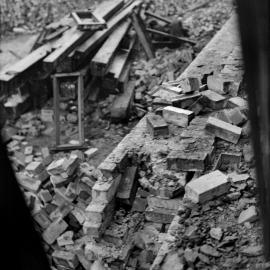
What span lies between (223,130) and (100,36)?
3718 millimetres

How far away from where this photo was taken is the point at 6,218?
176 cm

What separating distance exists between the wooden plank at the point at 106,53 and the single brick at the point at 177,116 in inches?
86.9

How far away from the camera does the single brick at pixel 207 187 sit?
3604 mm

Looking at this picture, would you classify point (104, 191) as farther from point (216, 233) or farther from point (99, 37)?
point (99, 37)

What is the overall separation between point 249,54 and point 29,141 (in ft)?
17.7

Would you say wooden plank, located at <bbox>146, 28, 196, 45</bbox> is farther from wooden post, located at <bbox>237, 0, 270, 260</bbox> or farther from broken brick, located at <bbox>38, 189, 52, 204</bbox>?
wooden post, located at <bbox>237, 0, 270, 260</bbox>

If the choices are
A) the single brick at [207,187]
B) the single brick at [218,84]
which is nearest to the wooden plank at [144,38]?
the single brick at [218,84]

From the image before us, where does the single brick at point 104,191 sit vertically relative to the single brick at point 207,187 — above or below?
below

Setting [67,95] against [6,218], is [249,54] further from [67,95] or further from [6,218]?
[67,95]

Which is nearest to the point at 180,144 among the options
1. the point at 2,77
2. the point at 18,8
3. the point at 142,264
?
the point at 142,264

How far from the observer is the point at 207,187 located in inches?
143

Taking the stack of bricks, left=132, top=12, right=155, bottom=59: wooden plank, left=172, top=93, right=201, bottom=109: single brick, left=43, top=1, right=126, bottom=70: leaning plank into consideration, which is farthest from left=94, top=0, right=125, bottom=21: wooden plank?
left=172, top=93, right=201, bottom=109: single brick

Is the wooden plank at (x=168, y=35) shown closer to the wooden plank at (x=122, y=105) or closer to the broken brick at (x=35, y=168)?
the wooden plank at (x=122, y=105)

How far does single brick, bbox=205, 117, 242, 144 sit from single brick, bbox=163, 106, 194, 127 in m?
0.34
